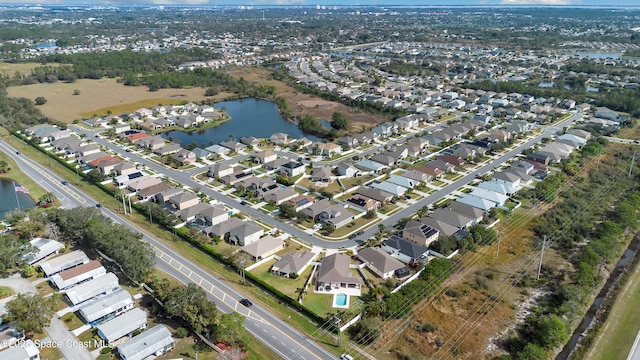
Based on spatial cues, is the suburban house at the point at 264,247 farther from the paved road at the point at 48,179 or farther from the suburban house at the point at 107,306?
the paved road at the point at 48,179

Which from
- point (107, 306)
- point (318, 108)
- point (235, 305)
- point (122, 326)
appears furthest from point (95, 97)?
point (235, 305)

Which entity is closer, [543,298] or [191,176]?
[543,298]

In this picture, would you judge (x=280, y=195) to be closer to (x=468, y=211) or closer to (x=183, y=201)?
(x=183, y=201)

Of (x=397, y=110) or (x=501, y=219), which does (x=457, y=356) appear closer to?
(x=501, y=219)

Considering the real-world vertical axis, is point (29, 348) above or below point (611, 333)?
above

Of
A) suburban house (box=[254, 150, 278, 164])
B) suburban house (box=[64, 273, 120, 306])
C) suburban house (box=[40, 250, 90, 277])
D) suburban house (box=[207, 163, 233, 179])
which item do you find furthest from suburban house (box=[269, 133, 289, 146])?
suburban house (box=[64, 273, 120, 306])

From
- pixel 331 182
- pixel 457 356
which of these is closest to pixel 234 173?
pixel 331 182

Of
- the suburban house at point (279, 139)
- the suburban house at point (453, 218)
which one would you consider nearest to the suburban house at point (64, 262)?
the suburban house at point (453, 218)
